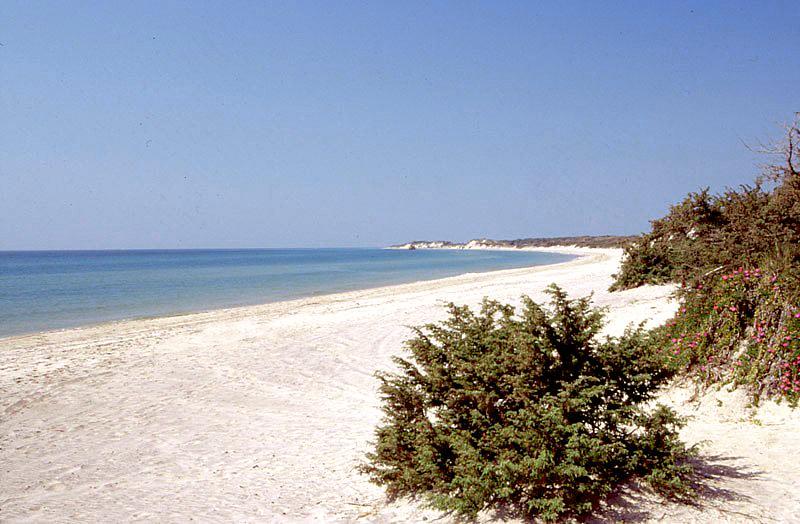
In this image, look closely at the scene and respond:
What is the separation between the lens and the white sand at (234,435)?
4613 mm

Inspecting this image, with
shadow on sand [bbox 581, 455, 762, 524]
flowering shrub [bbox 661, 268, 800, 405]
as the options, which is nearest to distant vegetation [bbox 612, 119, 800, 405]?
flowering shrub [bbox 661, 268, 800, 405]

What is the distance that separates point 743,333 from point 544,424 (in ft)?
13.3

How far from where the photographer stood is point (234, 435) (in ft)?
24.0

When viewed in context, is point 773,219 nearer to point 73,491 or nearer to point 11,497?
point 73,491

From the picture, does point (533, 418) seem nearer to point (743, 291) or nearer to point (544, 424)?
point (544, 424)

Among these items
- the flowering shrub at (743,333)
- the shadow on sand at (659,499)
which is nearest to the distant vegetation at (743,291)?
the flowering shrub at (743,333)

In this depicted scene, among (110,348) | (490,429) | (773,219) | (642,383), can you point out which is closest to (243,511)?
(490,429)

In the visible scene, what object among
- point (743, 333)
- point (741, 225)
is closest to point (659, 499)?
point (743, 333)

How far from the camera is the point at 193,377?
35.1 feet

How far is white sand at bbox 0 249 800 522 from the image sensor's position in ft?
15.1

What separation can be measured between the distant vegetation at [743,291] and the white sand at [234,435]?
1.17ft

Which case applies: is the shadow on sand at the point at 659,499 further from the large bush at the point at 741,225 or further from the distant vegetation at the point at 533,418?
the large bush at the point at 741,225

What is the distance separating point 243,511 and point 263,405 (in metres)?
3.86

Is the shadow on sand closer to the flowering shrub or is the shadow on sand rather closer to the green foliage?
the green foliage
